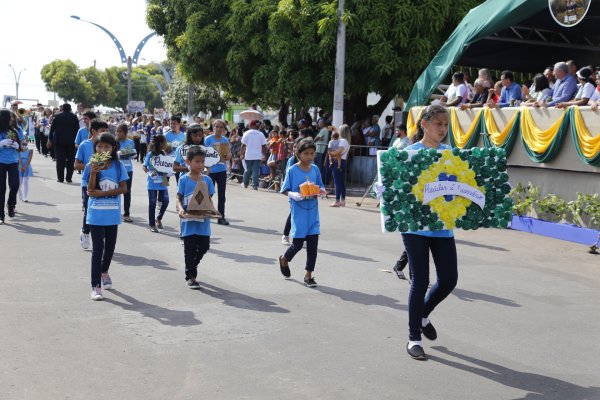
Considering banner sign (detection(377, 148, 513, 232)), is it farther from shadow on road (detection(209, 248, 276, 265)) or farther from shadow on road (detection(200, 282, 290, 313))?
shadow on road (detection(209, 248, 276, 265))

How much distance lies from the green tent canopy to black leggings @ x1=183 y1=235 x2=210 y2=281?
969 centimetres

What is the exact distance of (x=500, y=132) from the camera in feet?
48.8

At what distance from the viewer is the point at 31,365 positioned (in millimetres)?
5477

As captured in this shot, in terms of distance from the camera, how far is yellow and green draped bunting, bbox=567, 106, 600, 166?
12625mm

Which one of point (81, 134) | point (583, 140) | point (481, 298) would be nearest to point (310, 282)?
A: point (481, 298)

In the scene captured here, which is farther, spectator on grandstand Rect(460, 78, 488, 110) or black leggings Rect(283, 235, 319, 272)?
spectator on grandstand Rect(460, 78, 488, 110)

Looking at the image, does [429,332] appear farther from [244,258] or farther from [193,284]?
[244,258]

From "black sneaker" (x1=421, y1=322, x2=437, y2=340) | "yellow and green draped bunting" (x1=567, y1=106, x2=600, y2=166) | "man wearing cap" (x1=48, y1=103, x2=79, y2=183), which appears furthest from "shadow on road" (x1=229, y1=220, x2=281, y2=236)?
"man wearing cap" (x1=48, y1=103, x2=79, y2=183)

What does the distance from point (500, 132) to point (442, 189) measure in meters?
9.66

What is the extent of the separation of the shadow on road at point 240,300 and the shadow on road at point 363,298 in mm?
821

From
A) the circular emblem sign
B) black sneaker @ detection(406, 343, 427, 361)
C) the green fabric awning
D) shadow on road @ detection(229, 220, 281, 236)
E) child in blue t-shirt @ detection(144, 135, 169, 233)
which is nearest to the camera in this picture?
black sneaker @ detection(406, 343, 427, 361)

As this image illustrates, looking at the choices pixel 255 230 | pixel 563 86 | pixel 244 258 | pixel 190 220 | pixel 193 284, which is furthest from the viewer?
pixel 563 86

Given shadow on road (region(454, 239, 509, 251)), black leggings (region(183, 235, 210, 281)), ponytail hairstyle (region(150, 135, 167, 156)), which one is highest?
ponytail hairstyle (region(150, 135, 167, 156))

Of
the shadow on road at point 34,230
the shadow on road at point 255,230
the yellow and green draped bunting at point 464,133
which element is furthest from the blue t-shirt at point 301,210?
the yellow and green draped bunting at point 464,133
